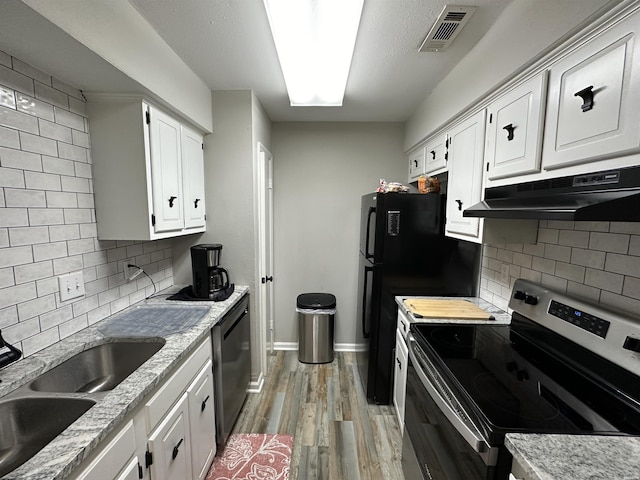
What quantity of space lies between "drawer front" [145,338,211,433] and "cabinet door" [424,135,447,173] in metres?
1.99

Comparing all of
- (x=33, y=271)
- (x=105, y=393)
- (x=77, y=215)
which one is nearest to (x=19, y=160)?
(x=77, y=215)

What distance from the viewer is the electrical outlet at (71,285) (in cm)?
132

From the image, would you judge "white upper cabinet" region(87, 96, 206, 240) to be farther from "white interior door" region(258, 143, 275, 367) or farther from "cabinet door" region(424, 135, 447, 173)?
"cabinet door" region(424, 135, 447, 173)

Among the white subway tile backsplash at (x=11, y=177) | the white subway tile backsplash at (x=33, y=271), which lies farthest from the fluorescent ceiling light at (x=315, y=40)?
the white subway tile backsplash at (x=33, y=271)

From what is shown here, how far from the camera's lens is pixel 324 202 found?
3.04 m

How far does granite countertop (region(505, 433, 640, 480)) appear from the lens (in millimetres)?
666

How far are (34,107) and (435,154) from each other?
238 centimetres

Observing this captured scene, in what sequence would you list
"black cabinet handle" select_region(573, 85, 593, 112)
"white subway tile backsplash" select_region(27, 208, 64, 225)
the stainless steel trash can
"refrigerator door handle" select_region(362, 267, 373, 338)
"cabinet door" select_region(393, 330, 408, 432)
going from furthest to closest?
the stainless steel trash can, "refrigerator door handle" select_region(362, 267, 373, 338), "cabinet door" select_region(393, 330, 408, 432), "white subway tile backsplash" select_region(27, 208, 64, 225), "black cabinet handle" select_region(573, 85, 593, 112)

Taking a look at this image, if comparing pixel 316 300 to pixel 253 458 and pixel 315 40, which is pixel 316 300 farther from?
pixel 315 40

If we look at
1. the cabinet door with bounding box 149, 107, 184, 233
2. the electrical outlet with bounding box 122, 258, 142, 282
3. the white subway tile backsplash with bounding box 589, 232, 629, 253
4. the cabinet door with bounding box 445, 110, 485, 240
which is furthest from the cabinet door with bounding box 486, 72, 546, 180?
the electrical outlet with bounding box 122, 258, 142, 282

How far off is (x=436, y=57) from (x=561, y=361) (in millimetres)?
1725

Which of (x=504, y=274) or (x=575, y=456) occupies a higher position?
(x=504, y=274)

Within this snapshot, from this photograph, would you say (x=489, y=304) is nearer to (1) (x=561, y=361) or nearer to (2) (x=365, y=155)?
(1) (x=561, y=361)

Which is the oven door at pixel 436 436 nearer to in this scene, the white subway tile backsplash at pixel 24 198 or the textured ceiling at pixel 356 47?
the textured ceiling at pixel 356 47
